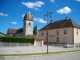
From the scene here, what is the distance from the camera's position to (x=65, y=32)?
5016cm

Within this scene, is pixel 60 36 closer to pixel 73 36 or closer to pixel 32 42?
pixel 73 36

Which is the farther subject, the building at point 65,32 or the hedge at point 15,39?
the building at point 65,32

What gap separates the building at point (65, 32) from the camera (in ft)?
157

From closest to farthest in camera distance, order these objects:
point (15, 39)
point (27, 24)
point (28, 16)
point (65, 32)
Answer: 1. point (15, 39)
2. point (65, 32)
3. point (27, 24)
4. point (28, 16)

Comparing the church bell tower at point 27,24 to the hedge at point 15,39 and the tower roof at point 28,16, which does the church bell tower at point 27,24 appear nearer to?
the tower roof at point 28,16

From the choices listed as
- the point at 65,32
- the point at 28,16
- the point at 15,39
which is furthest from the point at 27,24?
the point at 15,39

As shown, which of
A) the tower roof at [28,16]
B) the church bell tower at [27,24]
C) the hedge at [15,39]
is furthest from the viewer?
the tower roof at [28,16]

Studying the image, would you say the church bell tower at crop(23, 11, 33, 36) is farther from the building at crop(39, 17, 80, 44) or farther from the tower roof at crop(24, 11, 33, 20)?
the building at crop(39, 17, 80, 44)

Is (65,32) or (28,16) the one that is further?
(28,16)

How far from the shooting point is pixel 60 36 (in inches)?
2045

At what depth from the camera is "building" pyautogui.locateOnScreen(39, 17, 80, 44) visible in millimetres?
47859

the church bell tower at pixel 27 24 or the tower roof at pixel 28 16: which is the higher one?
the tower roof at pixel 28 16

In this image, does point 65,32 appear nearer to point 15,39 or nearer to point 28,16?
point 15,39

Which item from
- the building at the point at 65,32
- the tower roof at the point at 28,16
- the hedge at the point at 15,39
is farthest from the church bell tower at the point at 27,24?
the hedge at the point at 15,39
